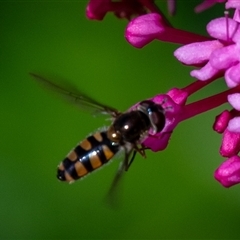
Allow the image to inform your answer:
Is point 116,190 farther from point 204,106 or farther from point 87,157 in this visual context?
point 204,106

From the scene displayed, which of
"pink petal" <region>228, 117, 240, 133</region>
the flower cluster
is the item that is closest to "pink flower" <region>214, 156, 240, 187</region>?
the flower cluster

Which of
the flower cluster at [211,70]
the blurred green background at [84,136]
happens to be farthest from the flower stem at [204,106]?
the blurred green background at [84,136]

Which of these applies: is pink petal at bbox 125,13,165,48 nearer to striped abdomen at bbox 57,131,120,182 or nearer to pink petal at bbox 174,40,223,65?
pink petal at bbox 174,40,223,65

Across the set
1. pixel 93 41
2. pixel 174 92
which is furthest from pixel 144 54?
pixel 174 92

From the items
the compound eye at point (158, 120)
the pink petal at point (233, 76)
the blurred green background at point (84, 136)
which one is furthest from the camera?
the blurred green background at point (84, 136)

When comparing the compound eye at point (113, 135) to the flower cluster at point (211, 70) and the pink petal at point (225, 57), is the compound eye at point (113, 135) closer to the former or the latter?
the flower cluster at point (211, 70)

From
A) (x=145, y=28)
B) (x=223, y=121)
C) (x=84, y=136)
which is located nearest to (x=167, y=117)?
(x=223, y=121)

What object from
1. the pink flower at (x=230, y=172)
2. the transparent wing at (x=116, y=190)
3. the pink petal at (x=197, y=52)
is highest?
the pink petal at (x=197, y=52)

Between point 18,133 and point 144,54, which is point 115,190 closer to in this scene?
point 18,133
